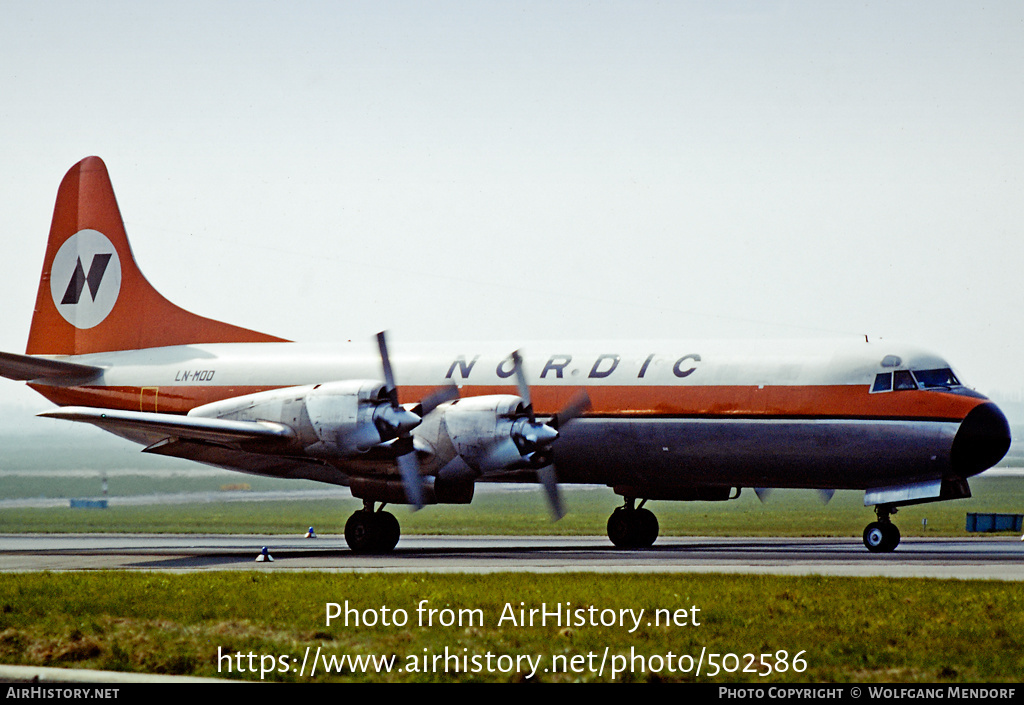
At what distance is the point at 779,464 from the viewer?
84.7 feet

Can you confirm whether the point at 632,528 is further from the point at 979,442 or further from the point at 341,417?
the point at 979,442

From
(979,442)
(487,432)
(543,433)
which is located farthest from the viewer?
(543,433)

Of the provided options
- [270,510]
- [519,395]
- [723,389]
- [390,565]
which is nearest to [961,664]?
[390,565]

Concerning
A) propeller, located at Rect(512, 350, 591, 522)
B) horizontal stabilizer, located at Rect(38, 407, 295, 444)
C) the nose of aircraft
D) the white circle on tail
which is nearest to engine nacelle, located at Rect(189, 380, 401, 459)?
horizontal stabilizer, located at Rect(38, 407, 295, 444)

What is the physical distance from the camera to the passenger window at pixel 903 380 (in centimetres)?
2491

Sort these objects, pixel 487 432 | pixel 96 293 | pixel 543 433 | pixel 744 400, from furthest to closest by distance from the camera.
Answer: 1. pixel 96 293
2. pixel 744 400
3. pixel 543 433
4. pixel 487 432

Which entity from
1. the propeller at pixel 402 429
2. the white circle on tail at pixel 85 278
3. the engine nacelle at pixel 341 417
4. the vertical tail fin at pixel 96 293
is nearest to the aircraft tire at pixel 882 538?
the propeller at pixel 402 429

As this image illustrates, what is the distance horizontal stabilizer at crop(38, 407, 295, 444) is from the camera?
25422 millimetres

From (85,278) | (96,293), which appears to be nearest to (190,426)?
(96,293)

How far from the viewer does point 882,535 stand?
25.1 metres

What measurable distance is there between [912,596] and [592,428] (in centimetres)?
1200

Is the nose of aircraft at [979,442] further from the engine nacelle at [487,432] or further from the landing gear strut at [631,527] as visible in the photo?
the engine nacelle at [487,432]

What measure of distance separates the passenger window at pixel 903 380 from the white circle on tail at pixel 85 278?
71.3ft

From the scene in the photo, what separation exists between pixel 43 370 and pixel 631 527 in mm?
16119
